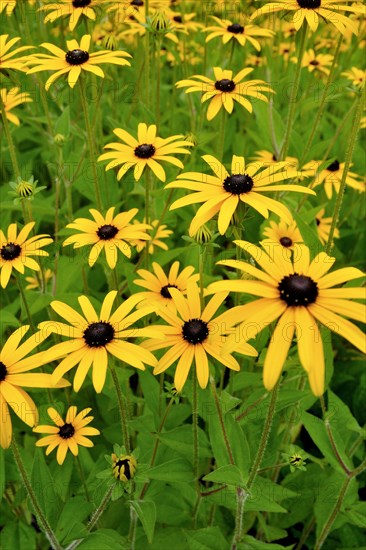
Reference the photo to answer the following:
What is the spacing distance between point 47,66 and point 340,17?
1006mm

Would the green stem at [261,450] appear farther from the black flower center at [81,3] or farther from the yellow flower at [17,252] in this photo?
the black flower center at [81,3]

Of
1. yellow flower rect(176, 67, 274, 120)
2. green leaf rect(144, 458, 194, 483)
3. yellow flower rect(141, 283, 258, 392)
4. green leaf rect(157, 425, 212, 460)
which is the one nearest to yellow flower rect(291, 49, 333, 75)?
yellow flower rect(176, 67, 274, 120)

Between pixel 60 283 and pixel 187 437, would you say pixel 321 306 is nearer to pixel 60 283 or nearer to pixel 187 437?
pixel 187 437

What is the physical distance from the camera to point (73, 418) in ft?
5.59

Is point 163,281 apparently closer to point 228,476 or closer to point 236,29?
point 228,476

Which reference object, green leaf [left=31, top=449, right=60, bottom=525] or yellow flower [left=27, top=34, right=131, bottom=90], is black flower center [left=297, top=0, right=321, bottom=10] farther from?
green leaf [left=31, top=449, right=60, bottom=525]

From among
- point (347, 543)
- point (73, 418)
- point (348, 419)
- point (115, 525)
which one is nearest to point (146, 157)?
point (73, 418)

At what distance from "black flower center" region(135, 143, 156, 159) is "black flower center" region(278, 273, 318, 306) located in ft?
2.93

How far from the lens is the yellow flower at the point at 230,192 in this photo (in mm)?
1269

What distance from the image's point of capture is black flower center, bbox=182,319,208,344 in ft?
4.46

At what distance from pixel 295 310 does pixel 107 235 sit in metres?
0.85

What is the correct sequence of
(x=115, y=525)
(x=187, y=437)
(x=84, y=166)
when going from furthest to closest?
(x=84, y=166) < (x=115, y=525) < (x=187, y=437)

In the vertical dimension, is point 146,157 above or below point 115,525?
above

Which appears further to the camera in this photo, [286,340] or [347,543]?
[347,543]
